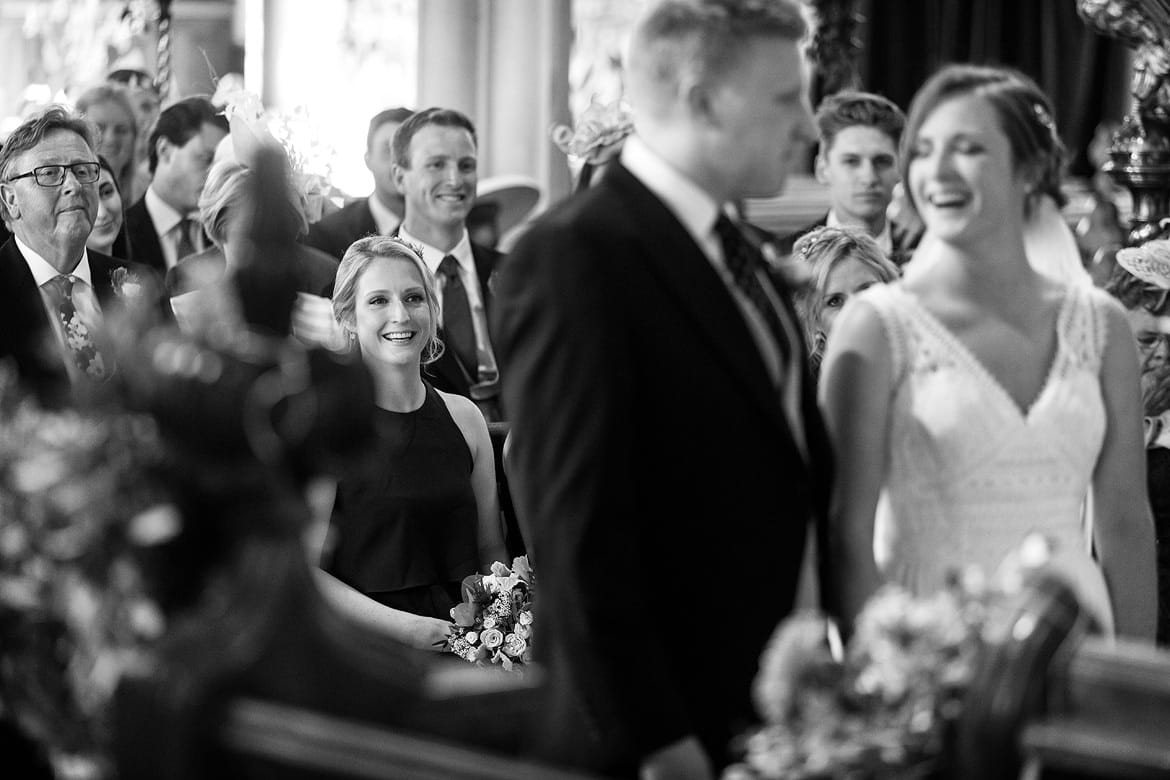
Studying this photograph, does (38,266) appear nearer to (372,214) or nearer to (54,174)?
(54,174)

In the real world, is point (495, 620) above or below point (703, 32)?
below

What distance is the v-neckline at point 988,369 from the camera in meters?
3.42

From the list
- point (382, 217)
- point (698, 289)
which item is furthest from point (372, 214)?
point (698, 289)

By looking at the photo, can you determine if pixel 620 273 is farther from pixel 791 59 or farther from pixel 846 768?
pixel 846 768

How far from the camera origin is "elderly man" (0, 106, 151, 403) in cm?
514

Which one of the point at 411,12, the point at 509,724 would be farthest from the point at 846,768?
the point at 411,12

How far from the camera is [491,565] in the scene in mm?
5102

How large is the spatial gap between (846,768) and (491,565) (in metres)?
2.88

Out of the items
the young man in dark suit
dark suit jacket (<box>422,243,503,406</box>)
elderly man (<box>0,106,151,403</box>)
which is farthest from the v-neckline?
the young man in dark suit

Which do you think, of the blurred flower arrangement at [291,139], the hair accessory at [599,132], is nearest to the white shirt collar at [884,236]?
the hair accessory at [599,132]

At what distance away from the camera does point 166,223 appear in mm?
7402

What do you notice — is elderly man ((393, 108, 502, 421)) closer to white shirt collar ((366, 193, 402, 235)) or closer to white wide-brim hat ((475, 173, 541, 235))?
white shirt collar ((366, 193, 402, 235))

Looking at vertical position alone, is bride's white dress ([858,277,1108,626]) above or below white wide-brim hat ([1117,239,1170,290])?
above

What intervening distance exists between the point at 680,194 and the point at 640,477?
425mm
